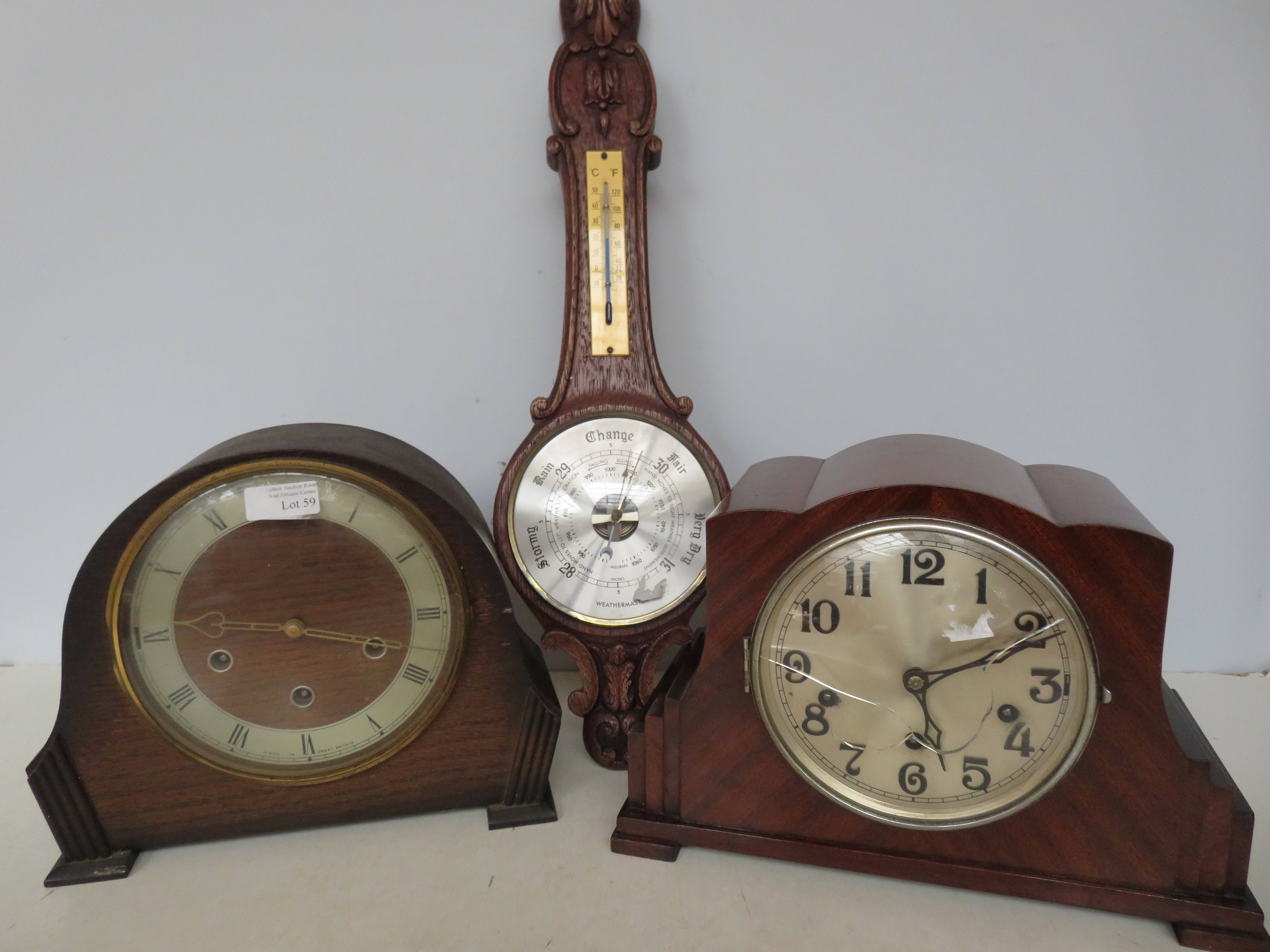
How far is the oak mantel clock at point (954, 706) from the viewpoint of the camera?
3.06ft

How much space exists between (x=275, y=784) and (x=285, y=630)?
23 centimetres

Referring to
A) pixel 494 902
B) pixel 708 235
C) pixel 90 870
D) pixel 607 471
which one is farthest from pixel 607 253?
pixel 90 870

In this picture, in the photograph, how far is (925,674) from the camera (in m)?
0.98

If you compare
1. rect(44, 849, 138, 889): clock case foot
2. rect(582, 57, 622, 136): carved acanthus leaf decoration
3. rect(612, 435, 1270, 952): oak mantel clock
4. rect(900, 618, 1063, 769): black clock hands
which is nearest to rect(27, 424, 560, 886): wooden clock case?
rect(44, 849, 138, 889): clock case foot

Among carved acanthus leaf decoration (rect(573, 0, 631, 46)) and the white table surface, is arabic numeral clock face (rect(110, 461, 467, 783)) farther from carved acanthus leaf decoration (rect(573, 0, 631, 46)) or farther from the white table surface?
carved acanthus leaf decoration (rect(573, 0, 631, 46))

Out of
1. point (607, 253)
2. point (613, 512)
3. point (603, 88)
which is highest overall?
point (603, 88)

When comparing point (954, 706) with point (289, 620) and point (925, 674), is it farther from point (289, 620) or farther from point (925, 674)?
point (289, 620)

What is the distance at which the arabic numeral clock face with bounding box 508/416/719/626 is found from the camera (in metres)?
→ 1.30

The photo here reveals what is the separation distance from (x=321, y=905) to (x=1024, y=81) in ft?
5.41

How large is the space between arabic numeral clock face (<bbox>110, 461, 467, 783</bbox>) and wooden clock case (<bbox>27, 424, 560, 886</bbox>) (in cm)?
2

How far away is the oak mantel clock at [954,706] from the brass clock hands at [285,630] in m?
0.39

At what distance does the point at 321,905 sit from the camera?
102cm

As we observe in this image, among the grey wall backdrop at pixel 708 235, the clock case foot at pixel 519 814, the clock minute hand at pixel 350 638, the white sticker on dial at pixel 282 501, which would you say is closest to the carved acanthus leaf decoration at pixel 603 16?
the grey wall backdrop at pixel 708 235

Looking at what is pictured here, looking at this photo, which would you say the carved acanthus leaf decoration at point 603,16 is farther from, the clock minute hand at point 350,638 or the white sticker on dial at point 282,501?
the clock minute hand at point 350,638
